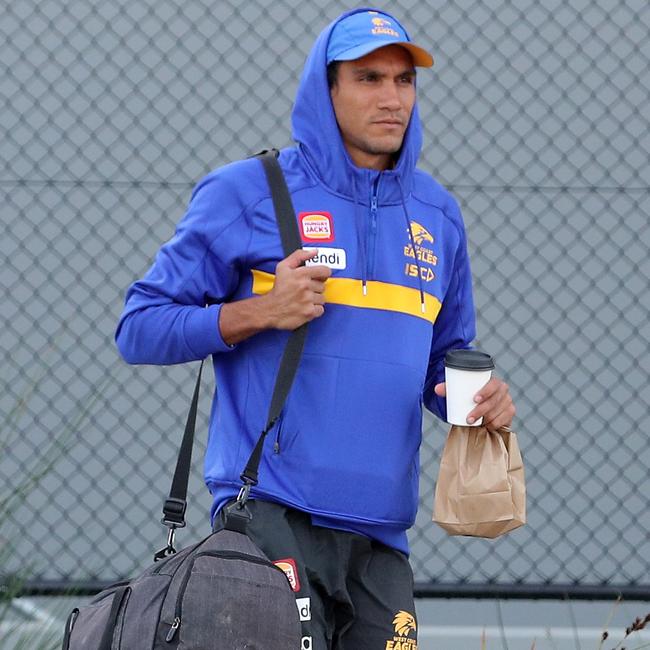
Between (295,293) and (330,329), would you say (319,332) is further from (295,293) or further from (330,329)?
(295,293)

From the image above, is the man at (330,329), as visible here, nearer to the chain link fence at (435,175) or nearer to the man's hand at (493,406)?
the man's hand at (493,406)

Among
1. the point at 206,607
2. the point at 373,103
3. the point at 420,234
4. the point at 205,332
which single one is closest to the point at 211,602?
the point at 206,607

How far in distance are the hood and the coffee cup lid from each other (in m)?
0.32

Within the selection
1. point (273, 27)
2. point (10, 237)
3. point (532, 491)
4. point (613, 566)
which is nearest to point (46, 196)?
point (10, 237)

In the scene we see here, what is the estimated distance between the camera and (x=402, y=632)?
8.09 ft

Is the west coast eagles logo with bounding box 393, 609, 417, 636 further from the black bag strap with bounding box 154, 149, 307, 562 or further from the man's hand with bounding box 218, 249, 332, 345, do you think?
the man's hand with bounding box 218, 249, 332, 345

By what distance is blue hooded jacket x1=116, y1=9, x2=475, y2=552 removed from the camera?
2.36m

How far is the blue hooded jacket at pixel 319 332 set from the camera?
2357 millimetres

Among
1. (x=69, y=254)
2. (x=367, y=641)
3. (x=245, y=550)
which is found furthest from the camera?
(x=69, y=254)

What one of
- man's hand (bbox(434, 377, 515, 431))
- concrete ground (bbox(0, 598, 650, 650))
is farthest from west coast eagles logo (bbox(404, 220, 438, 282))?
concrete ground (bbox(0, 598, 650, 650))

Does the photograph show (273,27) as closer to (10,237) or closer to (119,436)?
(10,237)

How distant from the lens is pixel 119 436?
443 centimetres

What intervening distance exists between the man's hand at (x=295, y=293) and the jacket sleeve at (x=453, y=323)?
20.8 inches

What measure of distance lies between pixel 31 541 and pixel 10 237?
1017mm
